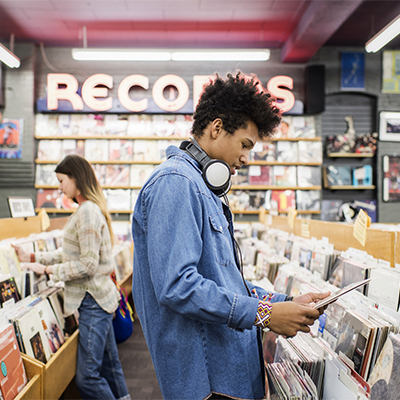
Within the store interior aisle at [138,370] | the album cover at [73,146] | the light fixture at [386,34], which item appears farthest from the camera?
the album cover at [73,146]

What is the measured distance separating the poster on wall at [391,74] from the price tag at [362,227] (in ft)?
15.8

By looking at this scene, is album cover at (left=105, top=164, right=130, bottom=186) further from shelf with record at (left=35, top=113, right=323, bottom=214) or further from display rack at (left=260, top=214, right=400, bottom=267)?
display rack at (left=260, top=214, right=400, bottom=267)

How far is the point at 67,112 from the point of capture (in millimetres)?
5344

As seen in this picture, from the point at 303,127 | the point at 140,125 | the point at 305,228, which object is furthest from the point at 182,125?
the point at 305,228

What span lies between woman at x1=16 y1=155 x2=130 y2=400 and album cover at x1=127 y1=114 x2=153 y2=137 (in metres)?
3.47

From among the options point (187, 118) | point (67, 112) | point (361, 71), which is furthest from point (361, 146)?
point (67, 112)

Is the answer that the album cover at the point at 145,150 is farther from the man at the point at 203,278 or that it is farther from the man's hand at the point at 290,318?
the man's hand at the point at 290,318

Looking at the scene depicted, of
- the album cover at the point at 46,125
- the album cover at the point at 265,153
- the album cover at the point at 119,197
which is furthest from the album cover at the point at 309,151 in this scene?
the album cover at the point at 46,125

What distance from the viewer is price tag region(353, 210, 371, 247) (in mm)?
1698

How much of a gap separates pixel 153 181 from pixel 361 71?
5.87 m

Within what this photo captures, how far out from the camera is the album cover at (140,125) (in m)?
5.38

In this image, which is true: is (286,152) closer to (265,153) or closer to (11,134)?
(265,153)

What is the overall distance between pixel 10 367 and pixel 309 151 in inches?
198

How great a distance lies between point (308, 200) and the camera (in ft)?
17.9
